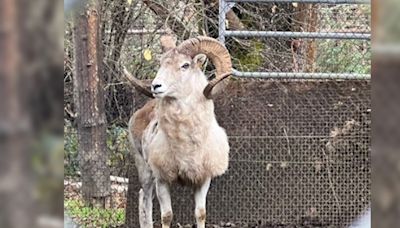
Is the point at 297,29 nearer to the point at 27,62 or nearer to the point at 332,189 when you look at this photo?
the point at 332,189

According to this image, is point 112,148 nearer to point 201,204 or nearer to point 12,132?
point 201,204

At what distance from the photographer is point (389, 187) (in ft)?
2.87

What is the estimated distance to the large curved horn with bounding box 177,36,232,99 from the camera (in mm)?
6016

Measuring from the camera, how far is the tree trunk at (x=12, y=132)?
79cm

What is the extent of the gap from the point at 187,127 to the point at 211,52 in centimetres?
65

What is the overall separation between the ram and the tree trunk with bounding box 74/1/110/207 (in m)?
1.11

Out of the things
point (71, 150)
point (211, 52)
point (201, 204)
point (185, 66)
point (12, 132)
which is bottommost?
point (201, 204)

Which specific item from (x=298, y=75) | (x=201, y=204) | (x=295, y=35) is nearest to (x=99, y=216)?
(x=201, y=204)

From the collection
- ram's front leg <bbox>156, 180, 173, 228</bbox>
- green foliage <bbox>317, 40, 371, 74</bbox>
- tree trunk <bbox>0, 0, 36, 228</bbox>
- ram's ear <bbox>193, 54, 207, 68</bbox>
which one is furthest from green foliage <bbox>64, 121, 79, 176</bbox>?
tree trunk <bbox>0, 0, 36, 228</bbox>

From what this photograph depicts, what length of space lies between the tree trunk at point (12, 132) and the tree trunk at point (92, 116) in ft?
21.3

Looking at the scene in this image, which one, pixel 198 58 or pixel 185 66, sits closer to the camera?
pixel 185 66

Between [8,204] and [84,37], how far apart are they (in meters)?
6.47

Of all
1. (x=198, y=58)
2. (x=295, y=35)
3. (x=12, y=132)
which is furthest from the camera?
(x=295, y=35)

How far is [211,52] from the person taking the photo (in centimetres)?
615
